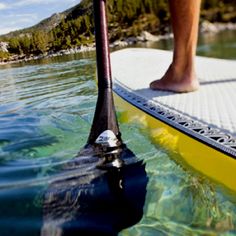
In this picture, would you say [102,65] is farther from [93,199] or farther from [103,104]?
[93,199]

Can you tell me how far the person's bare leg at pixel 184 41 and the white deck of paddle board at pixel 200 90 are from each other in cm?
5

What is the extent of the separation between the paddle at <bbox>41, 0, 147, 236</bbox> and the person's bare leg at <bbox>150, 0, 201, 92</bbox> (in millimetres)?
597

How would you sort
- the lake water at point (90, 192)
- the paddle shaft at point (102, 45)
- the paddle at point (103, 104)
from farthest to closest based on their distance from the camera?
1. the paddle shaft at point (102, 45)
2. the paddle at point (103, 104)
3. the lake water at point (90, 192)

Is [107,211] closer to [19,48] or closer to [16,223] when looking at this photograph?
[16,223]

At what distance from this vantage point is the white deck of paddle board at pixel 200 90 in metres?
1.34

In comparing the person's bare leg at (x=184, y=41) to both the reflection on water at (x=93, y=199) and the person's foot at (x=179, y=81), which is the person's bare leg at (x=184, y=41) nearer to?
the person's foot at (x=179, y=81)

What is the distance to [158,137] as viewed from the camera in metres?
1.34

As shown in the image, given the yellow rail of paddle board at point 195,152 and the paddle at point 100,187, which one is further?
the yellow rail of paddle board at point 195,152

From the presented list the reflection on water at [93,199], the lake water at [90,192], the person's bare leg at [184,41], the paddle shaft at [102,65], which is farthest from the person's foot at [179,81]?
the reflection on water at [93,199]

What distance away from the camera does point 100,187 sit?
95 cm

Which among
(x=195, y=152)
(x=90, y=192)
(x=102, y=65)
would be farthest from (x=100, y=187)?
(x=102, y=65)

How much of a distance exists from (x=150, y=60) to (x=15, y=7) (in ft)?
5.35

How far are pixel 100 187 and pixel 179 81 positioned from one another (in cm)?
99

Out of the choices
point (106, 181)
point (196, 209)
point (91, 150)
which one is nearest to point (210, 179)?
point (196, 209)
